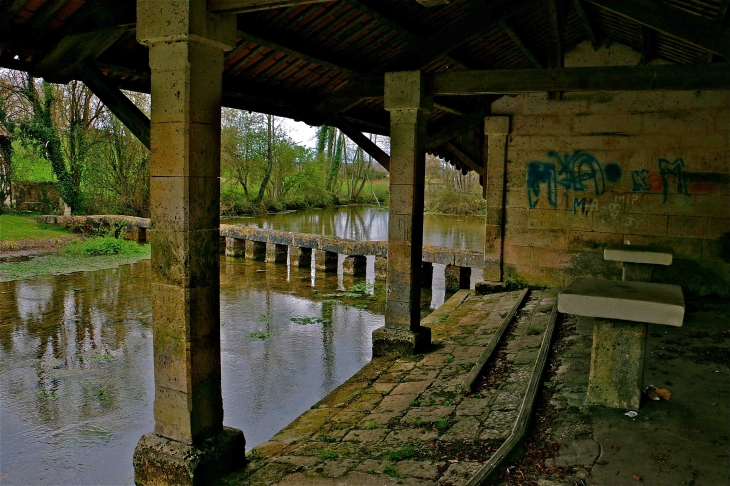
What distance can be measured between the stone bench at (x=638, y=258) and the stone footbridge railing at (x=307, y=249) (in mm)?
4976

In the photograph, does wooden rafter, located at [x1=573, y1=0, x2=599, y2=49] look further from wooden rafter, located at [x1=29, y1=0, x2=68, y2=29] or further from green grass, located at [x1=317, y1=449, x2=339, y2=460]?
green grass, located at [x1=317, y1=449, x2=339, y2=460]

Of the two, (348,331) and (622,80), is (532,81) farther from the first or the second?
(348,331)

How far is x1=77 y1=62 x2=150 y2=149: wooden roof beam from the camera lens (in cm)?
493

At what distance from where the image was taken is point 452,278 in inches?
511

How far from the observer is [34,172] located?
24453mm

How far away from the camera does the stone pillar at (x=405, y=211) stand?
6.52 metres

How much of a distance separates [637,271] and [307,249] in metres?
9.50

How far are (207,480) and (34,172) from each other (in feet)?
82.0

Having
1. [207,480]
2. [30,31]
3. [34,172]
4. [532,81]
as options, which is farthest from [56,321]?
[34,172]

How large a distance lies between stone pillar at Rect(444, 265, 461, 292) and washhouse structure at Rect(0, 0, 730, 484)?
2.14 metres

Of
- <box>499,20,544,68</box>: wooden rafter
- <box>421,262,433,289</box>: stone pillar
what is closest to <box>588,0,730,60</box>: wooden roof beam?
<box>499,20,544,68</box>: wooden rafter

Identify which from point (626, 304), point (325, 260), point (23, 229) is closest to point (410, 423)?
point (626, 304)

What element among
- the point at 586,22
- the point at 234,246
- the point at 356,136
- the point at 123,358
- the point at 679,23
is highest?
the point at 586,22

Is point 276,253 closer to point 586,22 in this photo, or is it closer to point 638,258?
point 586,22
